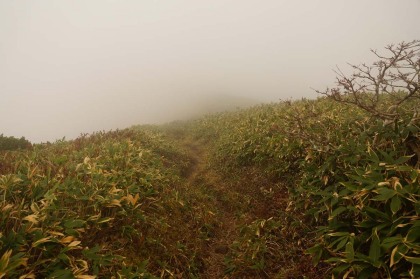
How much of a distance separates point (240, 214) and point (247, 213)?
24 cm

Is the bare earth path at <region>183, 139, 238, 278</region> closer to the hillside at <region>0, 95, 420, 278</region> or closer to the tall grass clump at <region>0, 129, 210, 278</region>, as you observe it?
the hillside at <region>0, 95, 420, 278</region>

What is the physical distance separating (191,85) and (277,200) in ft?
233

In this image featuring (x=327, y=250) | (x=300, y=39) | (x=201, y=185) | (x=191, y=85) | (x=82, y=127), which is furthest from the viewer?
(x=300, y=39)

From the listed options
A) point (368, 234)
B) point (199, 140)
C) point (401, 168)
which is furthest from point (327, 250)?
point (199, 140)

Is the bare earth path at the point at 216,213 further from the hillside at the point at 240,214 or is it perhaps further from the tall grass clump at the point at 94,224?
the tall grass clump at the point at 94,224

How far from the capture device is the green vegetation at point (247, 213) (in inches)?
176

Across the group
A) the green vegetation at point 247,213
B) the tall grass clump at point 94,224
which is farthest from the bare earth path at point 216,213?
the tall grass clump at point 94,224

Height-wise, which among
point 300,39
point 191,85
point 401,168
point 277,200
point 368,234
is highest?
point 300,39

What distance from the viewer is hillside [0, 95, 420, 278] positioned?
176 inches

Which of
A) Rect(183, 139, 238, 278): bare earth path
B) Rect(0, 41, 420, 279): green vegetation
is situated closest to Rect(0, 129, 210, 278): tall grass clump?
Rect(0, 41, 420, 279): green vegetation

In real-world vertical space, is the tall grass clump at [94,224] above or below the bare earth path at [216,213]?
above

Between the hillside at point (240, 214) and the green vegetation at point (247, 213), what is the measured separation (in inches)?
1.0

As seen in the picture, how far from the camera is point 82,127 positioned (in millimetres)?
70750

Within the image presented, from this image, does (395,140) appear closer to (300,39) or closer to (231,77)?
(231,77)
